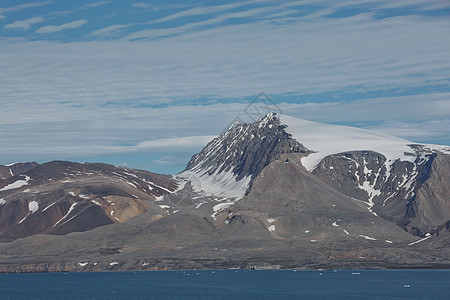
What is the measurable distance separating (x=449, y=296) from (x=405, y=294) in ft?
34.0

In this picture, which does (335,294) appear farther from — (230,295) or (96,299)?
(96,299)

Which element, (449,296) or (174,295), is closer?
(449,296)

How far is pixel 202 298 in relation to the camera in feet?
622

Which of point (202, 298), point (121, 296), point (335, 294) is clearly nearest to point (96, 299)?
point (121, 296)

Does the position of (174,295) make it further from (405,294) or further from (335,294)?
(405,294)

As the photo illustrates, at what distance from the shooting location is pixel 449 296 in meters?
186

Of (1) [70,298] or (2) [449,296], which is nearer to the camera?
(2) [449,296]

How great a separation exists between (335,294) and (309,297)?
388 inches

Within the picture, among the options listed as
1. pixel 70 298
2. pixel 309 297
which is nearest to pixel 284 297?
pixel 309 297

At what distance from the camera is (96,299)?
192 meters

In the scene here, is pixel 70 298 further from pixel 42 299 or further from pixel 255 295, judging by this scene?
pixel 255 295

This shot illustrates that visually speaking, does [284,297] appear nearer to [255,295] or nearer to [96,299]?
[255,295]

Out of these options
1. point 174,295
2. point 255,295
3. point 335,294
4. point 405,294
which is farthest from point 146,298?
point 405,294

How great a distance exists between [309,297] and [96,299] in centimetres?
4630
